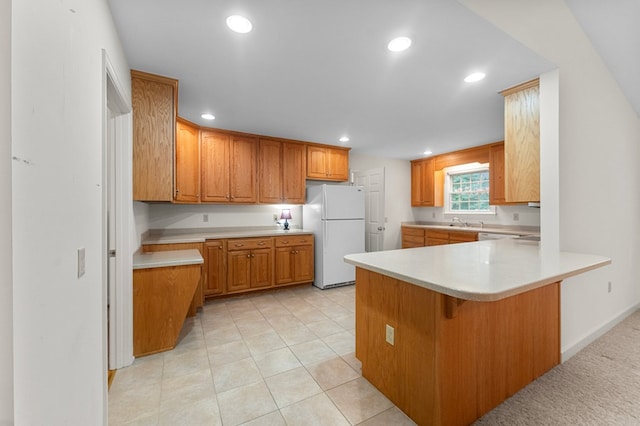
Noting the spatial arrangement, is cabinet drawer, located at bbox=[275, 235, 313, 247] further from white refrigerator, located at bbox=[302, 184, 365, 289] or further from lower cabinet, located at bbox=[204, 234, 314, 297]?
white refrigerator, located at bbox=[302, 184, 365, 289]

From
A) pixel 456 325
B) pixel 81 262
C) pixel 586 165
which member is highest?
pixel 586 165

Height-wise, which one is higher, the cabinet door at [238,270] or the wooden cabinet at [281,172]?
the wooden cabinet at [281,172]

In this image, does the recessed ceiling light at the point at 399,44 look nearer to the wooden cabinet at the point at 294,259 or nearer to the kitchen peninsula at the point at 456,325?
the kitchen peninsula at the point at 456,325

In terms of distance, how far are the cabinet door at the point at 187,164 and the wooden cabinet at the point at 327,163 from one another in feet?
5.64

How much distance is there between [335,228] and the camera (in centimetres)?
412

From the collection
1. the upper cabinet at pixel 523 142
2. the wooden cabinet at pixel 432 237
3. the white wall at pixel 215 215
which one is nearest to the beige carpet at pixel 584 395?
the upper cabinet at pixel 523 142

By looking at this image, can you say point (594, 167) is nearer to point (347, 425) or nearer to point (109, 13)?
point (347, 425)

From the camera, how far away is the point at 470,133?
389 cm

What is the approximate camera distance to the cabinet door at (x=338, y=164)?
181 inches

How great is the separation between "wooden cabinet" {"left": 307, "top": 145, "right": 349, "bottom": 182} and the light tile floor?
2.41 m

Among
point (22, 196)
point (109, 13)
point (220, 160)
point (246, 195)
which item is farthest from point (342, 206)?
point (22, 196)

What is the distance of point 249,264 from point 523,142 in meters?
3.40

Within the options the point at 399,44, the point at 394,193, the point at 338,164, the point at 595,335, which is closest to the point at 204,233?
the point at 338,164

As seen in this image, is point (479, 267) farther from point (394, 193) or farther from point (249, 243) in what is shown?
point (394, 193)
